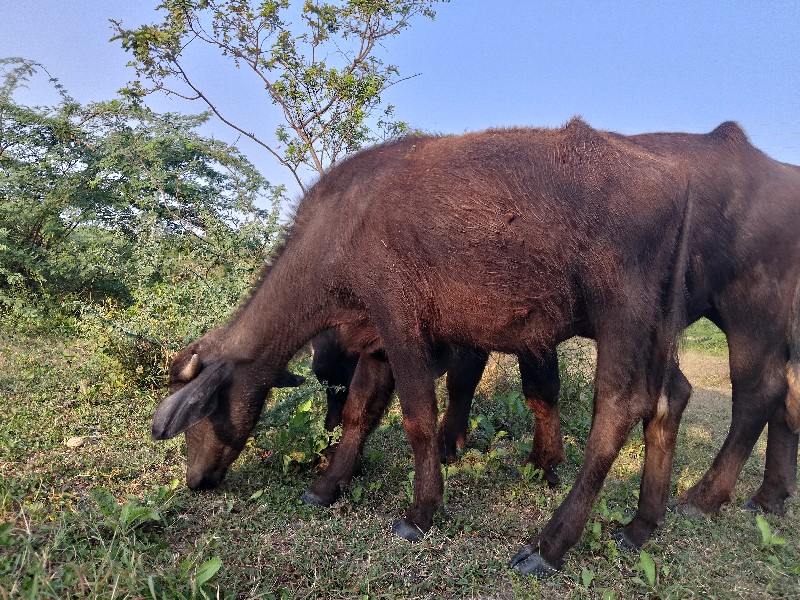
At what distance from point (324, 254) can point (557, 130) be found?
1638 millimetres

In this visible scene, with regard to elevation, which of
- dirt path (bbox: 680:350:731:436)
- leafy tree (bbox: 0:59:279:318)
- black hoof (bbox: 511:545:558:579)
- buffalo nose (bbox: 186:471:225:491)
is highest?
leafy tree (bbox: 0:59:279:318)

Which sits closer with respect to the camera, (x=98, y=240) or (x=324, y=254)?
(x=324, y=254)

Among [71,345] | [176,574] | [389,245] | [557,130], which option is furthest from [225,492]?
[71,345]

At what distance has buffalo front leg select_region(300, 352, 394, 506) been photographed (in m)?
4.34

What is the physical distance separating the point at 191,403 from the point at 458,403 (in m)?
2.28

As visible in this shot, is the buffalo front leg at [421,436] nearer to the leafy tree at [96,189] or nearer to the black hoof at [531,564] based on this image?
the black hoof at [531,564]

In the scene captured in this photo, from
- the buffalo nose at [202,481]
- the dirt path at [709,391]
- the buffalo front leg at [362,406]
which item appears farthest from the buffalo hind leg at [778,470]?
the buffalo nose at [202,481]

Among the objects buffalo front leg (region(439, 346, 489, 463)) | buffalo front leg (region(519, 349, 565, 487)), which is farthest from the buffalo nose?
buffalo front leg (region(519, 349, 565, 487))

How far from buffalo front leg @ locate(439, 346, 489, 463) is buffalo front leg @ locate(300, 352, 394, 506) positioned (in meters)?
0.72

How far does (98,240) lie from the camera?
7.36 m

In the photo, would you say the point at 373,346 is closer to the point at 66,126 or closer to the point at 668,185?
the point at 668,185

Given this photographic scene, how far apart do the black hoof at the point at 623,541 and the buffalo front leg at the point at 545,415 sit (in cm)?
87

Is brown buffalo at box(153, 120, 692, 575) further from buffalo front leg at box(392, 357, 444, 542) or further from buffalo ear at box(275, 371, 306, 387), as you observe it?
buffalo ear at box(275, 371, 306, 387)

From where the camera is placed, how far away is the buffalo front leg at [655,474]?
3.81m
